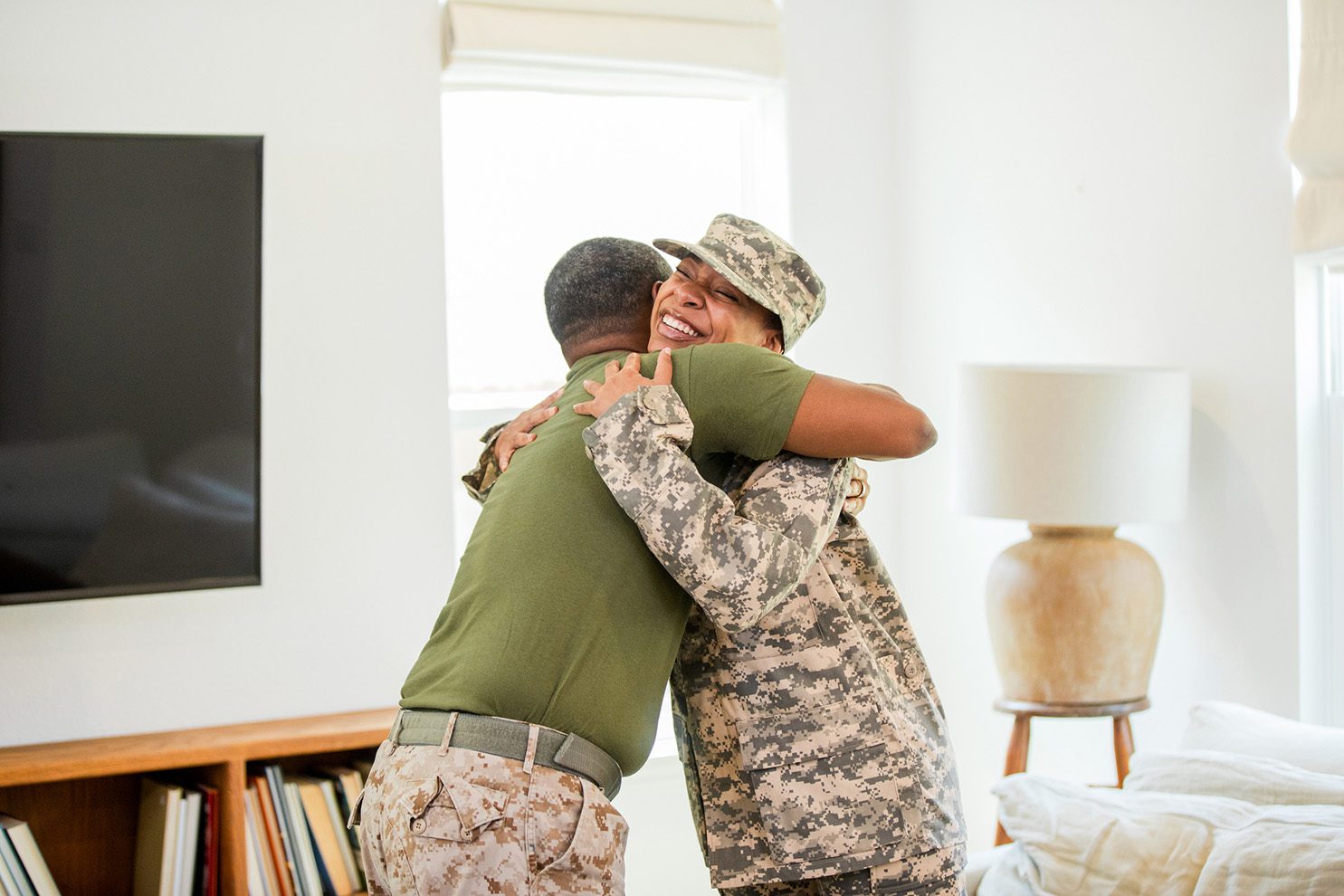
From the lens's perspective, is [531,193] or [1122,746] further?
[531,193]

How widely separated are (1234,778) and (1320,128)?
48.7 inches

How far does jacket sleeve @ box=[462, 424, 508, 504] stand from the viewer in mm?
1645

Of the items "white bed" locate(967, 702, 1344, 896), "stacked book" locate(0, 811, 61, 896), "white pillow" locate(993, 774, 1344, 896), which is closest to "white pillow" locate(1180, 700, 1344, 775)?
"white bed" locate(967, 702, 1344, 896)

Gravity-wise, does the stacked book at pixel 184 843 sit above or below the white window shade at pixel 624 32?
below

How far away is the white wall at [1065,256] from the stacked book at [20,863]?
2.26 m

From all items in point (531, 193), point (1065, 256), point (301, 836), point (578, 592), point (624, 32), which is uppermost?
point (624, 32)

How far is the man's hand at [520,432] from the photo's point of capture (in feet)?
4.95

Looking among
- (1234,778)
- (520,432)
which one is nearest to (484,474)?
(520,432)

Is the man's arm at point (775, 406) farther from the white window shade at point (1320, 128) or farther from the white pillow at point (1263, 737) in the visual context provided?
the white window shade at point (1320, 128)

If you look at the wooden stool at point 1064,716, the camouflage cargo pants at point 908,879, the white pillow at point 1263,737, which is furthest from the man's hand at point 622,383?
the wooden stool at point 1064,716

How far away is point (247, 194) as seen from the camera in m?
2.71

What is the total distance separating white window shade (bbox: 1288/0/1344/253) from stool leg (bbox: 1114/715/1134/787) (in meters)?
1.02

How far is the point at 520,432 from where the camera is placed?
5.03 ft

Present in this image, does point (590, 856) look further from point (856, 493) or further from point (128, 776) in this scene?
point (128, 776)
